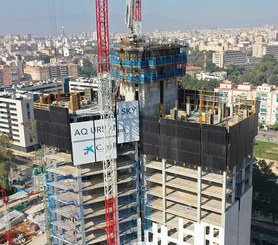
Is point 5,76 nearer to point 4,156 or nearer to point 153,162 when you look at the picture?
point 4,156

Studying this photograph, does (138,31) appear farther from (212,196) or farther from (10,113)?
(10,113)

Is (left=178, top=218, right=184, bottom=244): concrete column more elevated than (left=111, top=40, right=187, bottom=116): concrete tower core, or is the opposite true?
(left=111, top=40, right=187, bottom=116): concrete tower core

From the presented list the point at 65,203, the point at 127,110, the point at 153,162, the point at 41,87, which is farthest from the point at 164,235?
the point at 41,87

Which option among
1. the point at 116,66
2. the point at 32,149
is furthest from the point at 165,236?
the point at 32,149

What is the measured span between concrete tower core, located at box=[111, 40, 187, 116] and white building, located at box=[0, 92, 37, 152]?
177ft

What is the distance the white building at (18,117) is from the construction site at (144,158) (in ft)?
165

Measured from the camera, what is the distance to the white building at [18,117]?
287 feet

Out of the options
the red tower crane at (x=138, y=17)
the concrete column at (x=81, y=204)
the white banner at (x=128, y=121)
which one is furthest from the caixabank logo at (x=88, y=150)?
the red tower crane at (x=138, y=17)

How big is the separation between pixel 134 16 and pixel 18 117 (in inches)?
2231

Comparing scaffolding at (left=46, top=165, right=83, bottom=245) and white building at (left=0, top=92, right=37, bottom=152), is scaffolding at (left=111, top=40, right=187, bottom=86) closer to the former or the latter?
scaffolding at (left=46, top=165, right=83, bottom=245)

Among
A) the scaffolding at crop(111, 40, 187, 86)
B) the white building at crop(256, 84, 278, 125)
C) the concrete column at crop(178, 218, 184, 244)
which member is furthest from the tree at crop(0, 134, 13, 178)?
the white building at crop(256, 84, 278, 125)

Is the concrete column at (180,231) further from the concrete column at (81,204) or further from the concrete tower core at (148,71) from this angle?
the concrete tower core at (148,71)

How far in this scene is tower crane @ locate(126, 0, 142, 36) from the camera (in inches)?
1559

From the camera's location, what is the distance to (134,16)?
40.5 m
